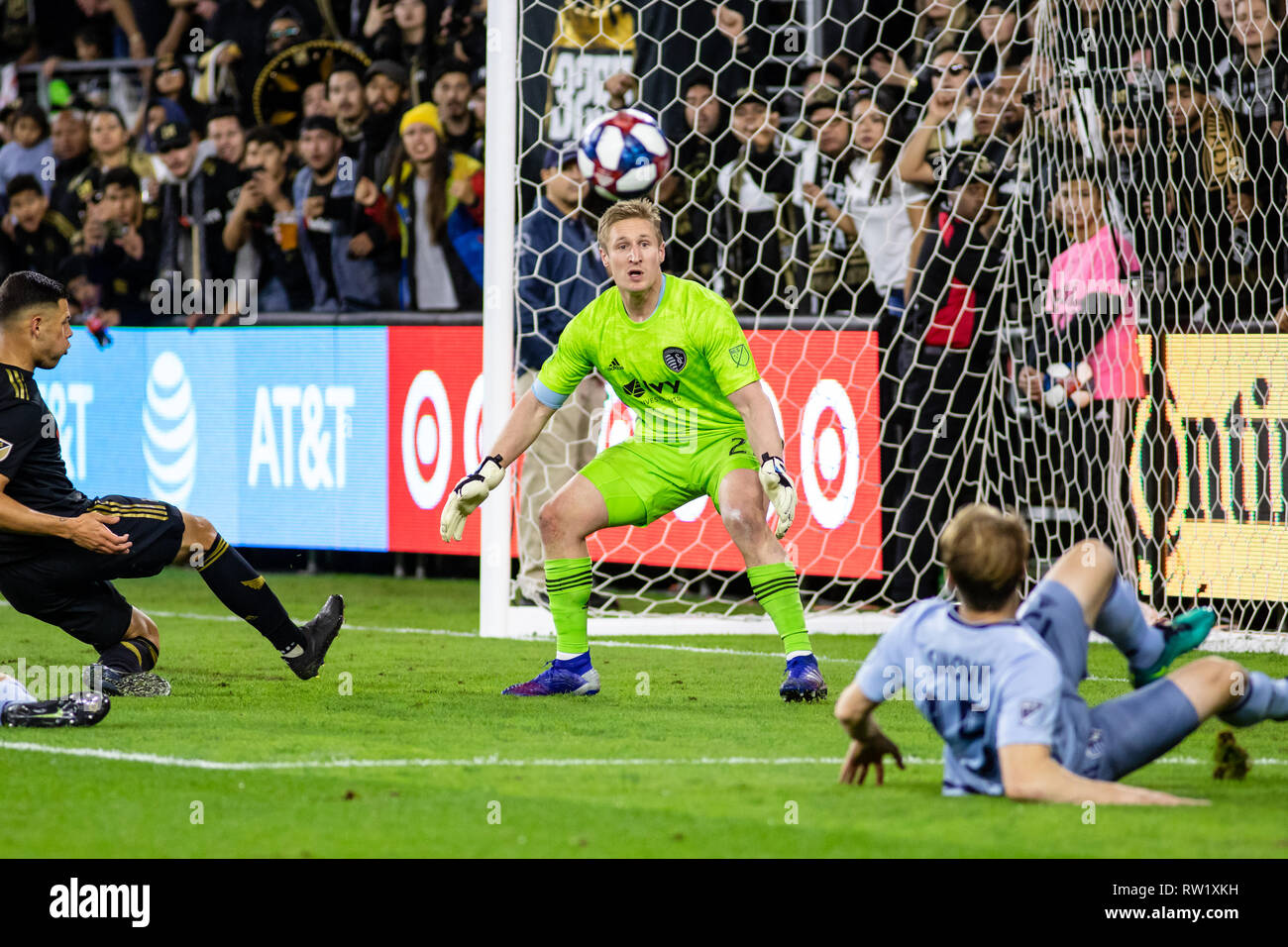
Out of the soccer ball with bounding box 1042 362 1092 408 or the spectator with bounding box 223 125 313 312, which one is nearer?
the soccer ball with bounding box 1042 362 1092 408

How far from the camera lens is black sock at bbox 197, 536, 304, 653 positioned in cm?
675

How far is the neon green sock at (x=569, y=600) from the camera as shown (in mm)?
7016

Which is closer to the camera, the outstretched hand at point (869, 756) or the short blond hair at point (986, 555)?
the short blond hair at point (986, 555)

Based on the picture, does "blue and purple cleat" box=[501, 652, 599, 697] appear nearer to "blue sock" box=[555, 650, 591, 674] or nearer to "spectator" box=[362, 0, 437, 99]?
"blue sock" box=[555, 650, 591, 674]

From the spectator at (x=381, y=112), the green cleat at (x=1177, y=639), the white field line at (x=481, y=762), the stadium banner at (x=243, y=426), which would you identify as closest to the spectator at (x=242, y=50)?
the spectator at (x=381, y=112)

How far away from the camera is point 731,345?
6895 mm

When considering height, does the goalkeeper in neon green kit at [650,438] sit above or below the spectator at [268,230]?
below

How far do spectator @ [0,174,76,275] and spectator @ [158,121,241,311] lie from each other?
966mm

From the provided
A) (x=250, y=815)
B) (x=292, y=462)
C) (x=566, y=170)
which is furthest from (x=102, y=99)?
(x=250, y=815)

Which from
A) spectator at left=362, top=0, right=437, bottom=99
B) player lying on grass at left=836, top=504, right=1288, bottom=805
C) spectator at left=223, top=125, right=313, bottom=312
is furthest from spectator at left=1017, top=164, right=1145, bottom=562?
spectator at left=223, top=125, right=313, bottom=312

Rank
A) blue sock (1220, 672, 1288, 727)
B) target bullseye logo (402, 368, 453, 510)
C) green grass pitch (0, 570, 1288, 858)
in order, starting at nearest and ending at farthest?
1. green grass pitch (0, 570, 1288, 858)
2. blue sock (1220, 672, 1288, 727)
3. target bullseye logo (402, 368, 453, 510)

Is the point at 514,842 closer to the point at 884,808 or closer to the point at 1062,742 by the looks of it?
the point at 884,808

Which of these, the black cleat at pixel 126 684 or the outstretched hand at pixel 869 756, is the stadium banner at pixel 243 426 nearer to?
the black cleat at pixel 126 684

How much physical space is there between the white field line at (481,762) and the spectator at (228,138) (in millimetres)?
8265
